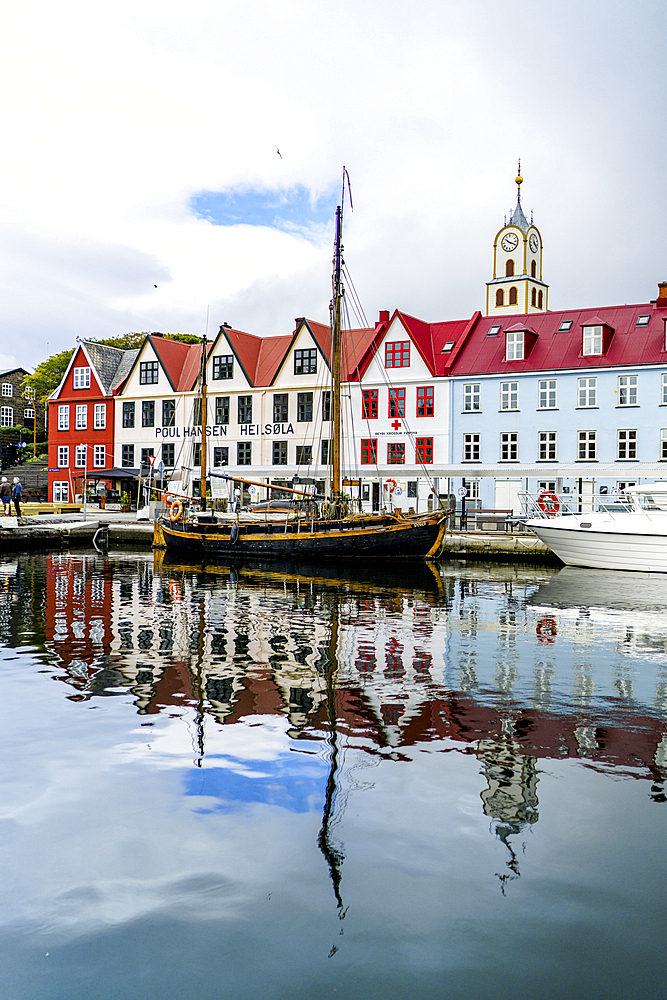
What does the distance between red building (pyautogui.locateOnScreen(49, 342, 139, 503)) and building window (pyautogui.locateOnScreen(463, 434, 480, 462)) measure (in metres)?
28.6

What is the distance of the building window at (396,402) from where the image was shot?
51.7m

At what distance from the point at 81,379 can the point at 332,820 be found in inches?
2484

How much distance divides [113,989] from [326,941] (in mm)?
1370

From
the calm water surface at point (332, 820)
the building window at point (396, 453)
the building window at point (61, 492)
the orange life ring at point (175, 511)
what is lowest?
the calm water surface at point (332, 820)

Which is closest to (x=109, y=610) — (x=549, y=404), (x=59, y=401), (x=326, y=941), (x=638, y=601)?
(x=638, y=601)

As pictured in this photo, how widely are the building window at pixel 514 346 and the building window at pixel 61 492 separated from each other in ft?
116

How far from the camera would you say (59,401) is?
6669 cm

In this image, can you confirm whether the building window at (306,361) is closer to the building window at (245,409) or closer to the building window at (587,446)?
the building window at (245,409)

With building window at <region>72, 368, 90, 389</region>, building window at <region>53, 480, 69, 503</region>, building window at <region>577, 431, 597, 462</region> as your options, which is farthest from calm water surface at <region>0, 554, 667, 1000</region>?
building window at <region>72, 368, 90, 389</region>

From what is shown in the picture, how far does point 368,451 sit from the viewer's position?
52.1m

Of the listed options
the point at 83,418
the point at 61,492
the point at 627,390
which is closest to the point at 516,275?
the point at 627,390

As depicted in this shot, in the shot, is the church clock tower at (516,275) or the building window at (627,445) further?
the church clock tower at (516,275)

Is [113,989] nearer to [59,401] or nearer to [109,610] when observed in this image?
[109,610]

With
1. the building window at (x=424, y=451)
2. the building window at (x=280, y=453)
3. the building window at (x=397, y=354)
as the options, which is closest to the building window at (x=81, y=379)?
the building window at (x=280, y=453)
